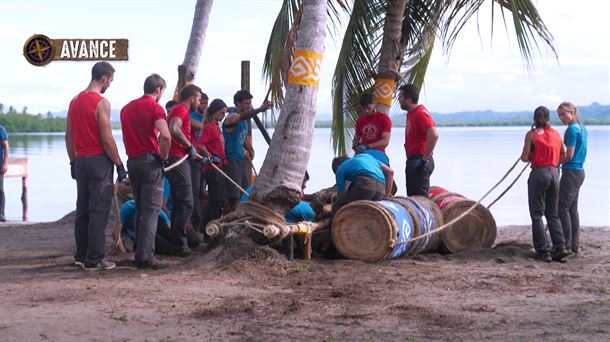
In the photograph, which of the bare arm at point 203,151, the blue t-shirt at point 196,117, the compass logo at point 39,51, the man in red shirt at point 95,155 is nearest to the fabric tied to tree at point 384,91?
the blue t-shirt at point 196,117

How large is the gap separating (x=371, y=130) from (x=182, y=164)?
9.36 ft

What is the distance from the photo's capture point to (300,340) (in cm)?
686

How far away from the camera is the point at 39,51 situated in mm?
16688

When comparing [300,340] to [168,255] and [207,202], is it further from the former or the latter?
[207,202]

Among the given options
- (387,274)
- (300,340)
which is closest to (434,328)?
(300,340)

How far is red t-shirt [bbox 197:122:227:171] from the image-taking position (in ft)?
40.2

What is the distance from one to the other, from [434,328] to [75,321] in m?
2.79

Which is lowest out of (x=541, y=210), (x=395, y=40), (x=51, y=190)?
(x=51, y=190)

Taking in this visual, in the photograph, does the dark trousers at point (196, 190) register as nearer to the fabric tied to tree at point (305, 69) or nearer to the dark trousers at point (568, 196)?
the fabric tied to tree at point (305, 69)

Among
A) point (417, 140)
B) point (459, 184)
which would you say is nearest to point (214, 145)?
point (417, 140)

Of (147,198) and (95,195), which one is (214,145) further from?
(95,195)

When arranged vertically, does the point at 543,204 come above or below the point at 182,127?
below

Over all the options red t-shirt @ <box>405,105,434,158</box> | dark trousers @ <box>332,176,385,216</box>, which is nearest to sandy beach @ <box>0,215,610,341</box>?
dark trousers @ <box>332,176,385,216</box>

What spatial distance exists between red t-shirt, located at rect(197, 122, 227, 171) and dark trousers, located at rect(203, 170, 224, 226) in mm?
119
